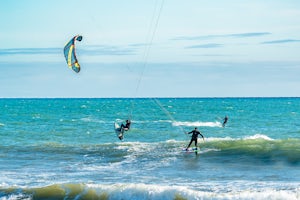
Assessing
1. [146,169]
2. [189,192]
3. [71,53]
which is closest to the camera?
[189,192]

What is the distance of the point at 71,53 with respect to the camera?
908 inches

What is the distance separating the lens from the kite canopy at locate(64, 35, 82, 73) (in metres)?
22.6

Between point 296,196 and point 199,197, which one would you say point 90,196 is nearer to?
point 199,197

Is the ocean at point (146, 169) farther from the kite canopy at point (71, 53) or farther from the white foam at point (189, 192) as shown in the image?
the kite canopy at point (71, 53)

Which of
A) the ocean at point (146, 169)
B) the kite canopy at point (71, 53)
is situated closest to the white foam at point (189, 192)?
the ocean at point (146, 169)

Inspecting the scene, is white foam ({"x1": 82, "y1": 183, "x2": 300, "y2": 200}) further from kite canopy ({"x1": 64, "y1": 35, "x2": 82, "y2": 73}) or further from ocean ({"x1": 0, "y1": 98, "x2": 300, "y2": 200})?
kite canopy ({"x1": 64, "y1": 35, "x2": 82, "y2": 73})

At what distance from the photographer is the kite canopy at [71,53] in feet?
74.2

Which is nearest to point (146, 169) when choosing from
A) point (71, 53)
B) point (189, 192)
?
point (189, 192)

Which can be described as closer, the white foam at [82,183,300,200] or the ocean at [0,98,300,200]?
the white foam at [82,183,300,200]

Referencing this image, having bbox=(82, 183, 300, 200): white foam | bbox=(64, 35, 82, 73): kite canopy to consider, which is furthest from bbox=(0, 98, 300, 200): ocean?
bbox=(64, 35, 82, 73): kite canopy

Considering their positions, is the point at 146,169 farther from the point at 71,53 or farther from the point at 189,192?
the point at 71,53

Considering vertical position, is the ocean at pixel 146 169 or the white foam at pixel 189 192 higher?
the ocean at pixel 146 169

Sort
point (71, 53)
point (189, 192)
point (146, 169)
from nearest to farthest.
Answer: point (189, 192) < point (71, 53) < point (146, 169)

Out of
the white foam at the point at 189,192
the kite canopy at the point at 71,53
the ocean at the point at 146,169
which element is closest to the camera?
the white foam at the point at 189,192
